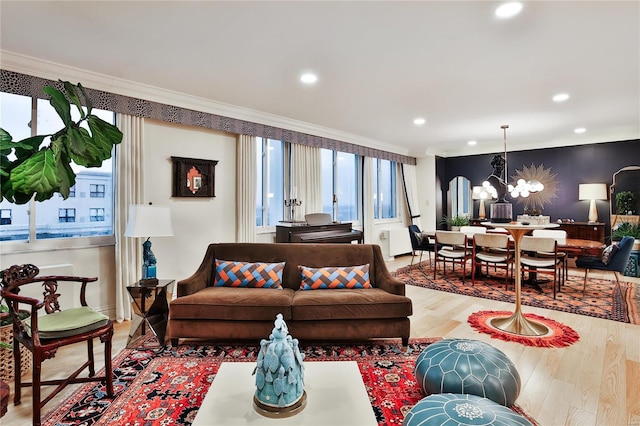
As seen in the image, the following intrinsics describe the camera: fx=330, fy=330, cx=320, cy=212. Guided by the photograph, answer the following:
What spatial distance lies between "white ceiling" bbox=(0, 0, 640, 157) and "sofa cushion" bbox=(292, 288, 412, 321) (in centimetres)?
211

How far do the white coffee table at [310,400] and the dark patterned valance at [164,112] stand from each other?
298 centimetres

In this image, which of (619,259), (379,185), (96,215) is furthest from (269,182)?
(619,259)

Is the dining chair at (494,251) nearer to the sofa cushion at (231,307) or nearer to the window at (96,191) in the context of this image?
the sofa cushion at (231,307)

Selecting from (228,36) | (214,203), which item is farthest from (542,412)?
(214,203)

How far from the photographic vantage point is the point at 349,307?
2.76 m

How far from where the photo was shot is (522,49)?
9.16ft

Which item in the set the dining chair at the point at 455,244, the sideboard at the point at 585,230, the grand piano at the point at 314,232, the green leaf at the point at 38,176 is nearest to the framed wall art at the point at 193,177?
the grand piano at the point at 314,232

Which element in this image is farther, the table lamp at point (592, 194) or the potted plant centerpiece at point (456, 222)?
the potted plant centerpiece at point (456, 222)

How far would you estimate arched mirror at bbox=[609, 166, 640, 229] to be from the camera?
19.5 ft

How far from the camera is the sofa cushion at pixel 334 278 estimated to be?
10.4ft

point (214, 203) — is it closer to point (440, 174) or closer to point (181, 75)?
point (181, 75)

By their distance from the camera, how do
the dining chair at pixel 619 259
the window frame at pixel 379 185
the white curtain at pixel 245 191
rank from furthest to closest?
the window frame at pixel 379 185 → the white curtain at pixel 245 191 → the dining chair at pixel 619 259

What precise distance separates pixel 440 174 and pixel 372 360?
6448 millimetres

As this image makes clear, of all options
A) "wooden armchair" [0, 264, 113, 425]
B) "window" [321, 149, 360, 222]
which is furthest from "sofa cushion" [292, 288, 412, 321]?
Result: "window" [321, 149, 360, 222]
